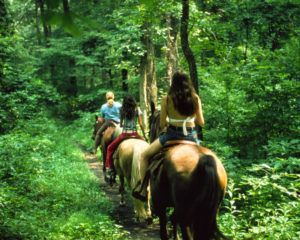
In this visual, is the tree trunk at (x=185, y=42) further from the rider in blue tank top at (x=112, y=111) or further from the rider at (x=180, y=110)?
the rider at (x=180, y=110)

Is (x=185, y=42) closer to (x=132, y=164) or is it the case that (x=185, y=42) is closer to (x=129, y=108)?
(x=129, y=108)

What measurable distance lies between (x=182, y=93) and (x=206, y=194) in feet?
5.49

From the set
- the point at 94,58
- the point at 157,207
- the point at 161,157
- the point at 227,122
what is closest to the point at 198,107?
the point at 161,157

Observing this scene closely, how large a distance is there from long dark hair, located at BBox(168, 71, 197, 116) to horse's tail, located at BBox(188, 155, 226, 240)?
1199 millimetres

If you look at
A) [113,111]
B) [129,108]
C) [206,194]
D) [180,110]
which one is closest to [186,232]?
[206,194]

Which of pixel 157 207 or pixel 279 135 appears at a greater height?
pixel 279 135

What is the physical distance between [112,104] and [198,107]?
6398mm

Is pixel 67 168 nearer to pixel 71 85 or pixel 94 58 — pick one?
pixel 94 58

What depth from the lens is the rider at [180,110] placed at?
592cm

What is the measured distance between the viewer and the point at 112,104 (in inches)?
482

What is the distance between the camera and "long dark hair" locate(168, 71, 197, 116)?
19.4ft

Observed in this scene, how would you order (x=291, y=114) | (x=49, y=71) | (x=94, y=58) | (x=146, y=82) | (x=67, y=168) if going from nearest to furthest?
(x=291, y=114) < (x=67, y=168) < (x=146, y=82) < (x=94, y=58) < (x=49, y=71)

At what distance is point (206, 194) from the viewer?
4.85 metres

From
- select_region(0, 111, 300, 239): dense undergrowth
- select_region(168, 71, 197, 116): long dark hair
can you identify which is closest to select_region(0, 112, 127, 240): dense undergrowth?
select_region(0, 111, 300, 239): dense undergrowth
